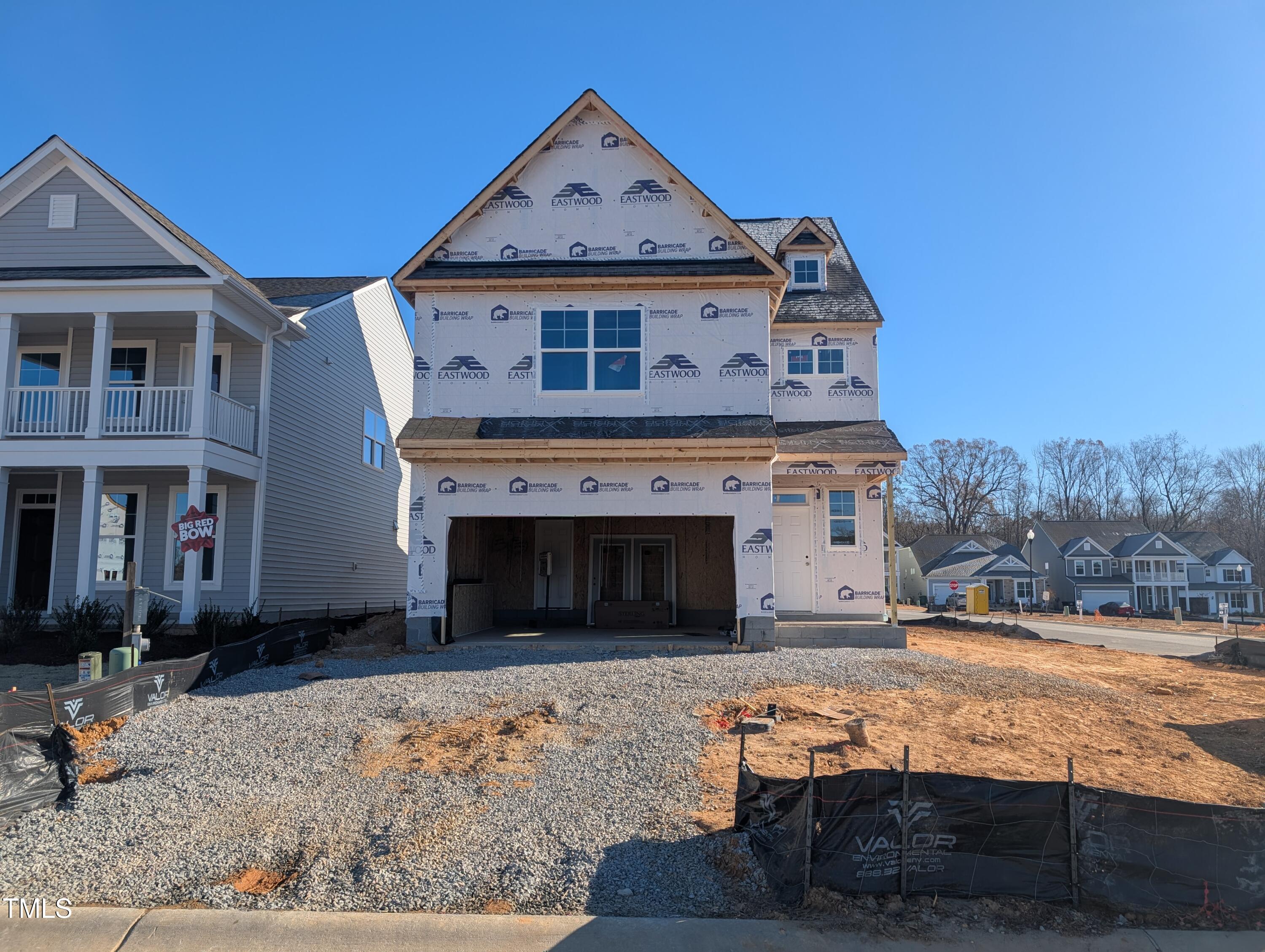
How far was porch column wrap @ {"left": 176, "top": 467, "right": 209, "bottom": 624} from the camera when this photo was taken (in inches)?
571

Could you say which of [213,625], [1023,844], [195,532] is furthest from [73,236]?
[1023,844]

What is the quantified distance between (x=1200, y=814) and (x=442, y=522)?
37.3 feet

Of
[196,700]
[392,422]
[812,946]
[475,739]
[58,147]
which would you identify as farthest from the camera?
[392,422]

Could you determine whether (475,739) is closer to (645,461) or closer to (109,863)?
(109,863)

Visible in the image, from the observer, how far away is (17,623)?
1359cm

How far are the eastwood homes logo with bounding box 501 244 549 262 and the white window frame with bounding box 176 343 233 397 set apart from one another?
669 centimetres

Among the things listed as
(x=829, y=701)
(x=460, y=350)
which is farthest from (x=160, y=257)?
(x=829, y=701)

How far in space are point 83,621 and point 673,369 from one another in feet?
35.1

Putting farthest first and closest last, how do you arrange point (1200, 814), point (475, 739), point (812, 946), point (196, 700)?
point (196, 700), point (475, 739), point (1200, 814), point (812, 946)

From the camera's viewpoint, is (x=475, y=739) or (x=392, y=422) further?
(x=392, y=422)

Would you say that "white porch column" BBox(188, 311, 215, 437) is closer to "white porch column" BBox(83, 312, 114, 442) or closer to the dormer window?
"white porch column" BBox(83, 312, 114, 442)

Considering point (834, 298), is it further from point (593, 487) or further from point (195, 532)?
point (195, 532)

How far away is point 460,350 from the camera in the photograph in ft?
48.1

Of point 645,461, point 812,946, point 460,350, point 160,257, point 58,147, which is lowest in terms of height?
point 812,946
